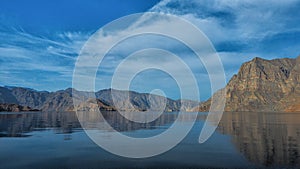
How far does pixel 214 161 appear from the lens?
31.0 meters

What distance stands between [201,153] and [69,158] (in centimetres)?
1844

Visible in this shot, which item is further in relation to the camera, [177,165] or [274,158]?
[274,158]

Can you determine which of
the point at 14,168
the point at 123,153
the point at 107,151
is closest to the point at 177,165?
the point at 123,153

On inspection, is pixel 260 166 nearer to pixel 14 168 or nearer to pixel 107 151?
pixel 107 151

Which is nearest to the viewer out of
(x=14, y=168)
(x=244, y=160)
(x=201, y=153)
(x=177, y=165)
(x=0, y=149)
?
(x=14, y=168)

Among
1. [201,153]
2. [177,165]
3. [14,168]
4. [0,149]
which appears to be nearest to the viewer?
[14,168]

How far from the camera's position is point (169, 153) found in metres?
36.8

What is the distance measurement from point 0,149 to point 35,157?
1036cm

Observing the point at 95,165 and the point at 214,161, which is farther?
the point at 214,161

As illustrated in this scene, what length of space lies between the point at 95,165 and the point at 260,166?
18962 millimetres

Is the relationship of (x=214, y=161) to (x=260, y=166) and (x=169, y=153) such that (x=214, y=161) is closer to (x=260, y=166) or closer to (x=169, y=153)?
(x=260, y=166)

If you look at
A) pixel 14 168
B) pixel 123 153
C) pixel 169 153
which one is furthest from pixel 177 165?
pixel 14 168

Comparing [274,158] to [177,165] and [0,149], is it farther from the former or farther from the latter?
[0,149]

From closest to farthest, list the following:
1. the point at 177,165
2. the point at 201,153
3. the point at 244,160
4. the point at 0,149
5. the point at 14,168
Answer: the point at 14,168 < the point at 177,165 < the point at 244,160 < the point at 201,153 < the point at 0,149
